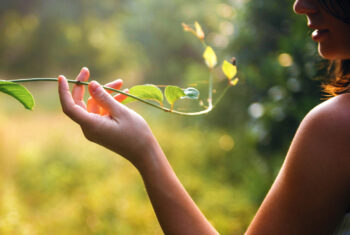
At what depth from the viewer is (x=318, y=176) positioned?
0.44 meters

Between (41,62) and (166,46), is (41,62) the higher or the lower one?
the lower one

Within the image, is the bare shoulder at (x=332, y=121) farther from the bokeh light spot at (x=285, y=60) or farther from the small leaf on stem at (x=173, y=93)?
the bokeh light spot at (x=285, y=60)

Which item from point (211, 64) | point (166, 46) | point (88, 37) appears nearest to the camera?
point (211, 64)

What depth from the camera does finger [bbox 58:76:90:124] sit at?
1.52ft

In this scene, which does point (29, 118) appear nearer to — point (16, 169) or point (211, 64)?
point (16, 169)

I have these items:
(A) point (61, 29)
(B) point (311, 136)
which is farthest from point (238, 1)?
(A) point (61, 29)

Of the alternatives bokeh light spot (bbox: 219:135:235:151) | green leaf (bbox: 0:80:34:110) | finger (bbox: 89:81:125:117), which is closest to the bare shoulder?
finger (bbox: 89:81:125:117)

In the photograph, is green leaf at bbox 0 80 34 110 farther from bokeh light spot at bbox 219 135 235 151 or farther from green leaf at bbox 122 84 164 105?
bokeh light spot at bbox 219 135 235 151

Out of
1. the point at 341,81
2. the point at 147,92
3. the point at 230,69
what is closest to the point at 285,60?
the point at 341,81

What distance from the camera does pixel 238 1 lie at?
2.49 metres

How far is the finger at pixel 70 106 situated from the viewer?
464 millimetres

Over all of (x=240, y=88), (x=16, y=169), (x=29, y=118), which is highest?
(x=240, y=88)

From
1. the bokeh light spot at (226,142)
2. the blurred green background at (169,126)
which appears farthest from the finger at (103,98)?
the bokeh light spot at (226,142)

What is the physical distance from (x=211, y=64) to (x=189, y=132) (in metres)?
3.12
